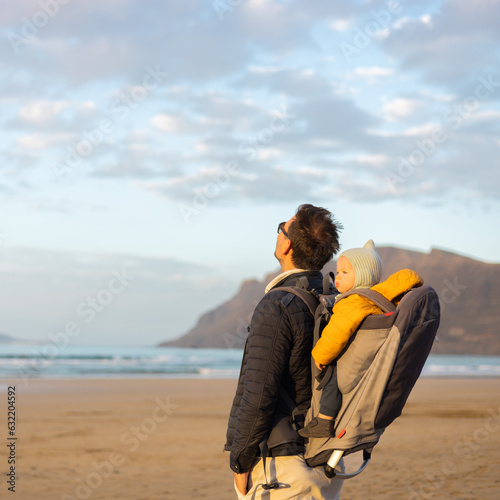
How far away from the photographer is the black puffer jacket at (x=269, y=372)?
2176mm

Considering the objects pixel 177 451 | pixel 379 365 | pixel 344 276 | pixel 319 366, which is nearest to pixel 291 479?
pixel 319 366

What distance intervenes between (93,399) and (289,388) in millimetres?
14630

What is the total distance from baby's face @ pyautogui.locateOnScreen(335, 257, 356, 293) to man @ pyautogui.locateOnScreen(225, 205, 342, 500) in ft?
0.66

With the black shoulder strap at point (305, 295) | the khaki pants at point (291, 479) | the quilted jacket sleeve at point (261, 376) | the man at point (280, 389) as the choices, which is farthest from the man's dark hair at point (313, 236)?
the khaki pants at point (291, 479)

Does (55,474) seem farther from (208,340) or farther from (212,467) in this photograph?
(208,340)

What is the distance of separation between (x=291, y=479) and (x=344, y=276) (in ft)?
2.77

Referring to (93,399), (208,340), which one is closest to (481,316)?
(208,340)

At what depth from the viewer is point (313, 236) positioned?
237 cm

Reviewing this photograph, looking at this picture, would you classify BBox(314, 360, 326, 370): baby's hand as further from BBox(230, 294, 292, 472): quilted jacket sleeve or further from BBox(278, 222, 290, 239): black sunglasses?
BBox(278, 222, 290, 239): black sunglasses

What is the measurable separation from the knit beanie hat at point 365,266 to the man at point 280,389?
0.63ft

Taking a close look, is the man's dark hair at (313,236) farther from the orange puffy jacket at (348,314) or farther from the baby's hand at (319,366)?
the baby's hand at (319,366)

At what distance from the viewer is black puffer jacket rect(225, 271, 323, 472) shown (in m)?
2.18

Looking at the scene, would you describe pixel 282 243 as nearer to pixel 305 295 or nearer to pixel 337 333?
pixel 305 295

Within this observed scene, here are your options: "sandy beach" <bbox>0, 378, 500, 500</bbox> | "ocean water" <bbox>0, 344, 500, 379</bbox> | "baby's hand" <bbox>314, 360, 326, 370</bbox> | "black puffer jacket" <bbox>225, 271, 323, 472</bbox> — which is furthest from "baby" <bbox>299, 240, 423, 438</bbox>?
"ocean water" <bbox>0, 344, 500, 379</bbox>
